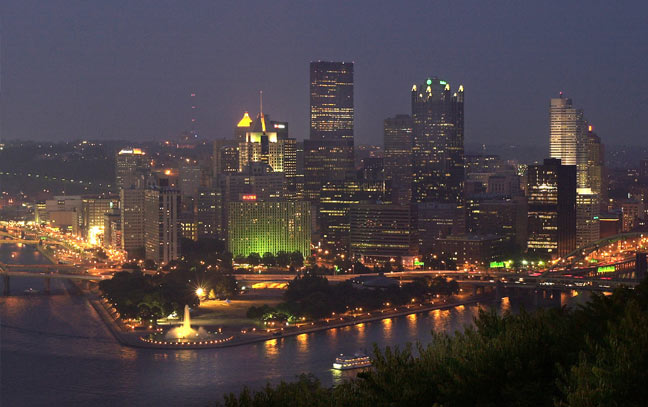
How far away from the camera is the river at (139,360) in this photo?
14.9 meters

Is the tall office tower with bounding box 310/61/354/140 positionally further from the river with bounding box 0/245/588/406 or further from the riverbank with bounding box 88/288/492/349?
the river with bounding box 0/245/588/406

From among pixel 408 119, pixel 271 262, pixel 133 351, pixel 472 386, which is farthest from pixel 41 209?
pixel 472 386

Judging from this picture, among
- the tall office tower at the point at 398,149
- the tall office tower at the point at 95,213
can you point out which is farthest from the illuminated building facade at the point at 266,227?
the tall office tower at the point at 398,149

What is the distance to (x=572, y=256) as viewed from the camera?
105ft

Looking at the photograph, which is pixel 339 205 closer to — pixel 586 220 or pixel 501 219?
pixel 501 219

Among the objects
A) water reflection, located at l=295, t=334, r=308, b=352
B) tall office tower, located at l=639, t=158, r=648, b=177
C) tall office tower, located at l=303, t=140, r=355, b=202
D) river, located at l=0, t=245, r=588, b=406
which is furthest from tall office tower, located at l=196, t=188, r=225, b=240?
tall office tower, located at l=639, t=158, r=648, b=177

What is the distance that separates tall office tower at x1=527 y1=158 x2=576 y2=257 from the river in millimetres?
10859

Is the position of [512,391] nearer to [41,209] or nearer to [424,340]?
[424,340]

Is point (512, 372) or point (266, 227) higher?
point (266, 227)

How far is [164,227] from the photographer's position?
102 feet

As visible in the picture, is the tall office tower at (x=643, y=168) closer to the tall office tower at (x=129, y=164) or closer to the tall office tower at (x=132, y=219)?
the tall office tower at (x=129, y=164)

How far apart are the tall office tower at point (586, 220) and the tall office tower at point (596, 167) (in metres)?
7.88

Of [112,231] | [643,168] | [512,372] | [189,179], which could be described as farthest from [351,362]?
[643,168]

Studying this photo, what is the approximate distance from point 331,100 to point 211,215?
11426 millimetres
